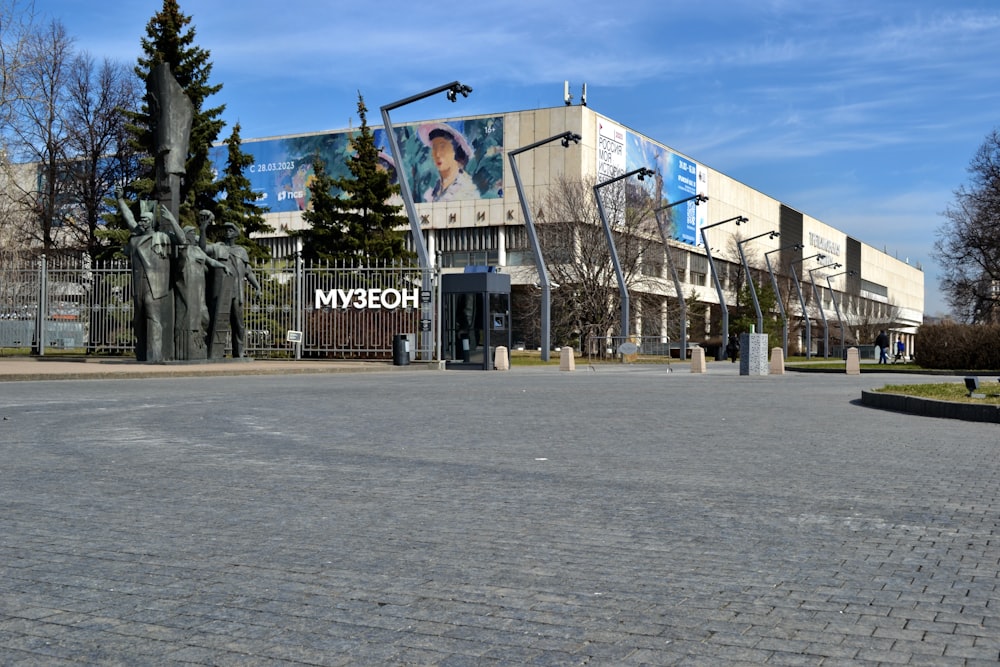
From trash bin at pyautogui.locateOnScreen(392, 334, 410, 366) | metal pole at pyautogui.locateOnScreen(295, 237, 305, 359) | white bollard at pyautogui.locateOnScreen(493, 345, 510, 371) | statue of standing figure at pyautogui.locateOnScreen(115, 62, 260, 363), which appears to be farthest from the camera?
metal pole at pyautogui.locateOnScreen(295, 237, 305, 359)

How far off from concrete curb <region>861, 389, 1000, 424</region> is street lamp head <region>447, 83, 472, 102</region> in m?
16.0

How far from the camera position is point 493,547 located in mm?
5555

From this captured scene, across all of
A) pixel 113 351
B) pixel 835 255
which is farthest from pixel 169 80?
pixel 835 255

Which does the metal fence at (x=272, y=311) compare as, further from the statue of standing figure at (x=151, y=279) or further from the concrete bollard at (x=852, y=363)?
the concrete bollard at (x=852, y=363)

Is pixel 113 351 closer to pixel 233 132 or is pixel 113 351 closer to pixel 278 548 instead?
pixel 233 132

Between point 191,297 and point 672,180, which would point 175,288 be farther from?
point 672,180

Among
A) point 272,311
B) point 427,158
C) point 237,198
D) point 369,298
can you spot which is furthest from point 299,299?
point 427,158

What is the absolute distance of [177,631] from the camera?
3963 mm

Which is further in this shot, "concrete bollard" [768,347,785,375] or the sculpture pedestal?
"concrete bollard" [768,347,785,375]

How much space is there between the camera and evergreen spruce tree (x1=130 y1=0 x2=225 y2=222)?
43.0 meters

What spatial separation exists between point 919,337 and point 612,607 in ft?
130

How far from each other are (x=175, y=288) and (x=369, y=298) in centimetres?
848

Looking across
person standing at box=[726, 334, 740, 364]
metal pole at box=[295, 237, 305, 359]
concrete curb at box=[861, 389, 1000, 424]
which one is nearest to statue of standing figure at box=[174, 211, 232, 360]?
metal pole at box=[295, 237, 305, 359]

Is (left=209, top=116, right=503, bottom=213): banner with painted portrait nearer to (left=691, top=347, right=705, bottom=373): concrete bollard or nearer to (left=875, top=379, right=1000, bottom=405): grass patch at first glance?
(left=691, top=347, right=705, bottom=373): concrete bollard
